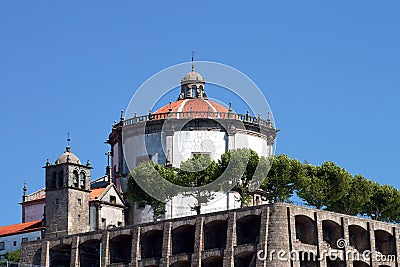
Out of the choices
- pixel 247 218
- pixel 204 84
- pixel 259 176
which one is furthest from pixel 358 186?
pixel 204 84

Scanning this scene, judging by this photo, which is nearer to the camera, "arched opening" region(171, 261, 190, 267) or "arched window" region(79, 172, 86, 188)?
"arched opening" region(171, 261, 190, 267)

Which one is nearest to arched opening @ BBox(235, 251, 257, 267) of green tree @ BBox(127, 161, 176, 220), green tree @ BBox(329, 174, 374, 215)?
green tree @ BBox(127, 161, 176, 220)

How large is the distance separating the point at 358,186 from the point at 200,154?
66.4 feet

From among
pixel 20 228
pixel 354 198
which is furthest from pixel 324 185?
pixel 20 228

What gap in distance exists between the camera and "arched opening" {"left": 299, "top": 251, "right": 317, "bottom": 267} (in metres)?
107

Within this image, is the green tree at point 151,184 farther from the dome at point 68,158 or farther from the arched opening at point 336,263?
the arched opening at point 336,263

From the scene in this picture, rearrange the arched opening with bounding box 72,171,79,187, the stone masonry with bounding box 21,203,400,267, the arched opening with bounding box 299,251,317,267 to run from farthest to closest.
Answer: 1. the arched opening with bounding box 72,171,79,187
2. the arched opening with bounding box 299,251,317,267
3. the stone masonry with bounding box 21,203,400,267

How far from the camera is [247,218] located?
110 meters

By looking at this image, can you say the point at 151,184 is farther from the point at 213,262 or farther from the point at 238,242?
the point at 238,242

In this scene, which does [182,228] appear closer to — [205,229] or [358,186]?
[205,229]

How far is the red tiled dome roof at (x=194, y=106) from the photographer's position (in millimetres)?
137000

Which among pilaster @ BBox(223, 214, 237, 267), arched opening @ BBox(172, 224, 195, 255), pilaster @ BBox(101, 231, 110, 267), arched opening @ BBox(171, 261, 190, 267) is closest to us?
pilaster @ BBox(223, 214, 237, 267)

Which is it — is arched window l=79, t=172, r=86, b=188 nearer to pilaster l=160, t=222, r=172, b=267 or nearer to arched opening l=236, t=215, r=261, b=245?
pilaster l=160, t=222, r=172, b=267

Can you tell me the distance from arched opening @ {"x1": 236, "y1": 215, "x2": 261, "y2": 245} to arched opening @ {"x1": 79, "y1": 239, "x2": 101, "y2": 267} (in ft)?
57.6
